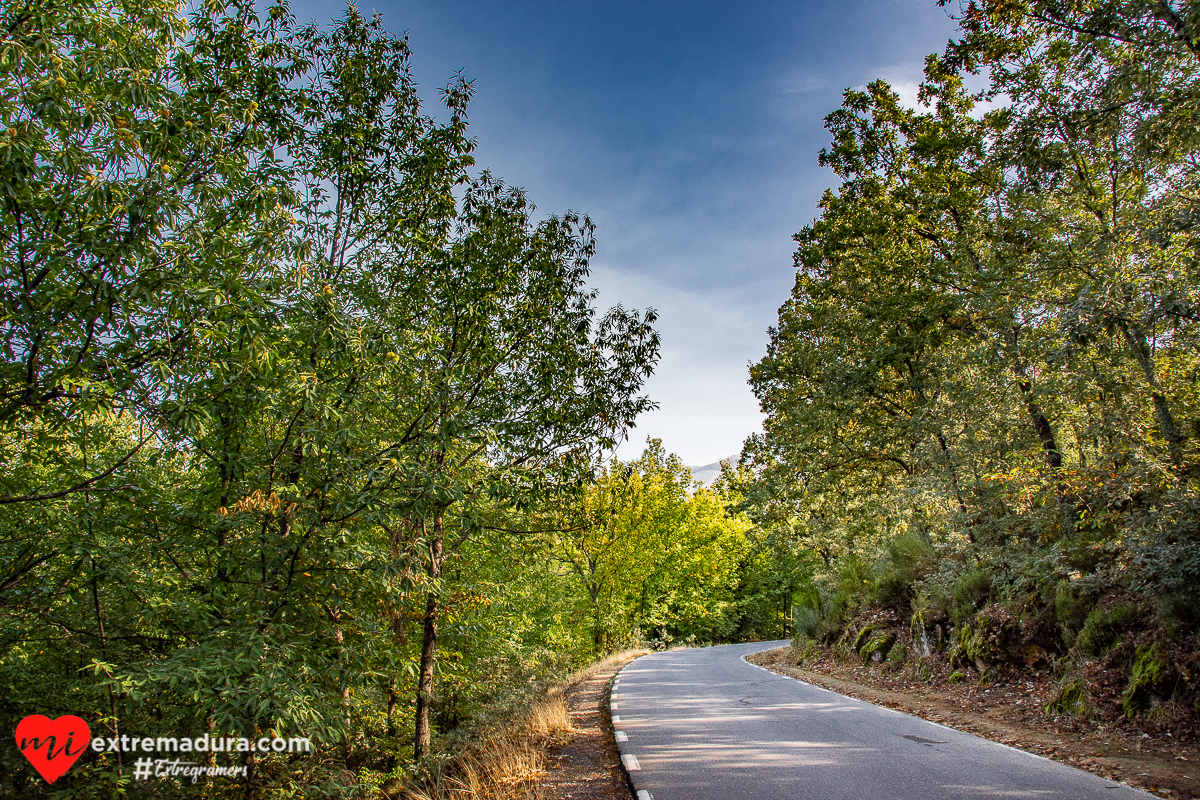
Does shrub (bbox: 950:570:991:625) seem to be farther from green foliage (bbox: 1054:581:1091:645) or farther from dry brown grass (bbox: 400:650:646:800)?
dry brown grass (bbox: 400:650:646:800)

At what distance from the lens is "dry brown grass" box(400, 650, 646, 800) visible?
623 centimetres

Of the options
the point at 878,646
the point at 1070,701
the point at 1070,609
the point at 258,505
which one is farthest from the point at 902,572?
the point at 258,505

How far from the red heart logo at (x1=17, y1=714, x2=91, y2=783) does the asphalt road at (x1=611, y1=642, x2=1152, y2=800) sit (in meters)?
5.41

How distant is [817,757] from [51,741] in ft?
25.9

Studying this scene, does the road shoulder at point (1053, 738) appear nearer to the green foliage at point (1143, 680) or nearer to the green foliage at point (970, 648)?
the green foliage at point (1143, 680)

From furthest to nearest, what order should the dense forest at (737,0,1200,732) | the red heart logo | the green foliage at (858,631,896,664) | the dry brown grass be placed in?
the green foliage at (858,631,896,664) → the dense forest at (737,0,1200,732) → the dry brown grass → the red heart logo

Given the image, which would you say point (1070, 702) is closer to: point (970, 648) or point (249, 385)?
point (970, 648)

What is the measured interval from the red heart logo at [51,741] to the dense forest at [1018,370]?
38.6 feet

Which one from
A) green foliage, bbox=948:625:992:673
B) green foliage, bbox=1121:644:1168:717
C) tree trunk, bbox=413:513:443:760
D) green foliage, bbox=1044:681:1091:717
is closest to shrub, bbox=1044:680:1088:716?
green foliage, bbox=1044:681:1091:717

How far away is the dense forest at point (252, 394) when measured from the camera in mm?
3773

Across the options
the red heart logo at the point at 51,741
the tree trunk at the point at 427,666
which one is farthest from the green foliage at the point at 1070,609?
the red heart logo at the point at 51,741

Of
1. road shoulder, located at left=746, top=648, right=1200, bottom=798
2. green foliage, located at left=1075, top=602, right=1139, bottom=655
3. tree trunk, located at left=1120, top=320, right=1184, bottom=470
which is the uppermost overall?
tree trunk, located at left=1120, top=320, right=1184, bottom=470

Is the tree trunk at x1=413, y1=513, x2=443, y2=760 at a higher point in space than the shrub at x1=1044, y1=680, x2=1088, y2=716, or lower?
higher

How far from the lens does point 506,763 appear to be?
6.89m
